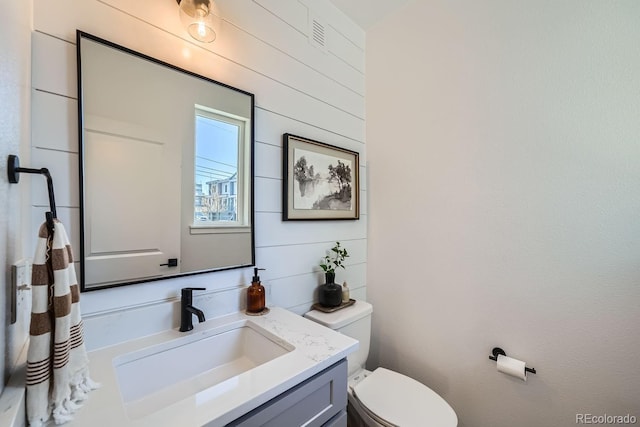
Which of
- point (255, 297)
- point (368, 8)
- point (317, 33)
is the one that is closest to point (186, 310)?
point (255, 297)

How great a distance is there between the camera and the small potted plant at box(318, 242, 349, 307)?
1.47 metres

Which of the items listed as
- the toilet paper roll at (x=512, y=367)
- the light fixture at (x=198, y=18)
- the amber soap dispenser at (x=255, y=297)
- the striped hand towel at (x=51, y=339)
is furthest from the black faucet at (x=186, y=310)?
the toilet paper roll at (x=512, y=367)

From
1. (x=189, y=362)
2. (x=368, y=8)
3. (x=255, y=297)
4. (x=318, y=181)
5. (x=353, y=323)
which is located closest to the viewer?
(x=189, y=362)

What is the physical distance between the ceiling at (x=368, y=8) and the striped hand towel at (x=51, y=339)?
1.88 m

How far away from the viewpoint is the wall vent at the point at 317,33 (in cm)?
154

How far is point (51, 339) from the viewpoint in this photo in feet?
1.92

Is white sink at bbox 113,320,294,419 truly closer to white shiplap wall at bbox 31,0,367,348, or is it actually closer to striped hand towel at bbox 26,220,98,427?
→ white shiplap wall at bbox 31,0,367,348

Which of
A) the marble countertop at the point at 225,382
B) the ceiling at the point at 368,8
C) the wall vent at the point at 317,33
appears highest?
the ceiling at the point at 368,8

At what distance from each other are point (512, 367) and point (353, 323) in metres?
0.75

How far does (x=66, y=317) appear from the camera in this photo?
59cm

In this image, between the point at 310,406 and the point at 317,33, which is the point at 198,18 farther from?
the point at 310,406

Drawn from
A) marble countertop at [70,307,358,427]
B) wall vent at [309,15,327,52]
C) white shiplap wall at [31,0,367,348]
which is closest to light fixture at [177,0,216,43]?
white shiplap wall at [31,0,367,348]

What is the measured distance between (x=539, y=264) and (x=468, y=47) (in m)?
1.18

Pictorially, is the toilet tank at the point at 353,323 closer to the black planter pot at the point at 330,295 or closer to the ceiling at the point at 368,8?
the black planter pot at the point at 330,295
